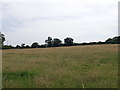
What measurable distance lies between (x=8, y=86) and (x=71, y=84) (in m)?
2.06

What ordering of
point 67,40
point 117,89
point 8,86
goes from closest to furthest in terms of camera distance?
point 117,89 → point 8,86 → point 67,40

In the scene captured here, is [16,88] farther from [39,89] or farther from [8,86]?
[39,89]

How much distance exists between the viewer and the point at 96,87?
18.5 ft

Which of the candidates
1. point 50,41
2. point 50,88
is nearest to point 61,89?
point 50,88

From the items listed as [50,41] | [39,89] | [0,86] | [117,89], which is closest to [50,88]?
[39,89]

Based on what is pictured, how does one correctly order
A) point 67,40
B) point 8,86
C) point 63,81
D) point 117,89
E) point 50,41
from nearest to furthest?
point 117,89, point 8,86, point 63,81, point 67,40, point 50,41

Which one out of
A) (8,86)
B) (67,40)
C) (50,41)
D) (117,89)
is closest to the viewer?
(117,89)

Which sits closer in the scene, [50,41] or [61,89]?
[61,89]

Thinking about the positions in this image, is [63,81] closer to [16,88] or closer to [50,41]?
[16,88]

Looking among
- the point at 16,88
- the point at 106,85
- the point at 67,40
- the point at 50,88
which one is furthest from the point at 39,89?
the point at 67,40

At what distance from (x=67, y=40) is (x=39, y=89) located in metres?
86.2

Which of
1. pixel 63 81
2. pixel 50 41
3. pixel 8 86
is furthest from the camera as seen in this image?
pixel 50 41

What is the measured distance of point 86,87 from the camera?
5.67 metres

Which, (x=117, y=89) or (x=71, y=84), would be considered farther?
(x=71, y=84)
